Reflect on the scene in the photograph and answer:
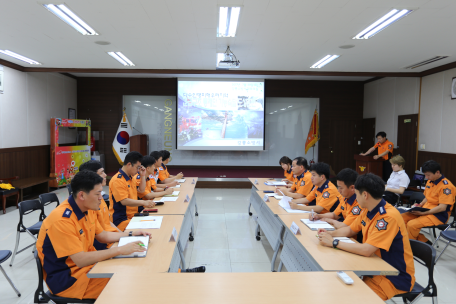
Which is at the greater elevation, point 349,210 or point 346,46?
point 346,46

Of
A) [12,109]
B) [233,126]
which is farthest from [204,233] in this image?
[12,109]

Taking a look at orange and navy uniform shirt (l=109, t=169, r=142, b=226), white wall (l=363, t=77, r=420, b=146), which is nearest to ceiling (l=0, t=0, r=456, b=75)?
white wall (l=363, t=77, r=420, b=146)

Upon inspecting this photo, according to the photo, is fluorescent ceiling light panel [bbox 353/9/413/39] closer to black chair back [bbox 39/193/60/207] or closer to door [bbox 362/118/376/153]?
black chair back [bbox 39/193/60/207]

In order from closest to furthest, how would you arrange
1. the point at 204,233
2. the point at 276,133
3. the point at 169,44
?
the point at 204,233 < the point at 169,44 < the point at 276,133

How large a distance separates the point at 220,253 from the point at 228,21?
331 centimetres

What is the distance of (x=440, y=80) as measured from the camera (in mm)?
6441

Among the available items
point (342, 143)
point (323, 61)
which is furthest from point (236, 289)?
point (342, 143)

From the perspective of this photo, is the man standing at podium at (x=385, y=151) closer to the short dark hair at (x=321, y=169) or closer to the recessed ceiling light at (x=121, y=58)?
the short dark hair at (x=321, y=169)

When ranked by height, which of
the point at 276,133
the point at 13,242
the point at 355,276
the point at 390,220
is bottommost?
the point at 13,242

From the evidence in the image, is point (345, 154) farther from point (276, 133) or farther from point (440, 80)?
point (440, 80)

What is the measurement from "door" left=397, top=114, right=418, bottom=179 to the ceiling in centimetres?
137

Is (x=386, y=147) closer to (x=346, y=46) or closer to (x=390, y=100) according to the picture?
(x=390, y=100)

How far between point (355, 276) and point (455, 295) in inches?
78.4

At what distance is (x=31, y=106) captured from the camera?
7191 millimetres
